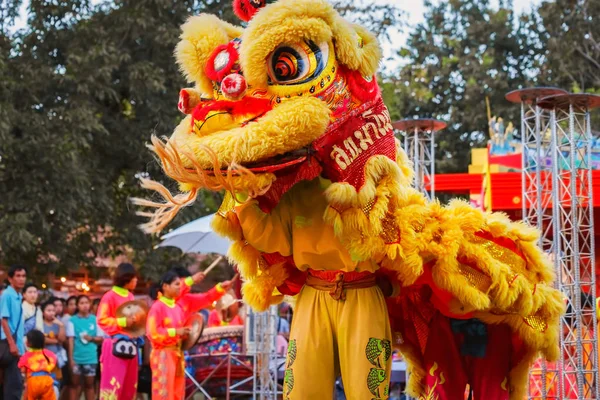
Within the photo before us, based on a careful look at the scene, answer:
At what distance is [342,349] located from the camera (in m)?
4.18

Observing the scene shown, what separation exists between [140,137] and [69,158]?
194 centimetres

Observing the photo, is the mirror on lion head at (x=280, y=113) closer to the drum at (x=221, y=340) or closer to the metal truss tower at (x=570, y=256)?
the metal truss tower at (x=570, y=256)

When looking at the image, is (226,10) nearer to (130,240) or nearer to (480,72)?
(130,240)

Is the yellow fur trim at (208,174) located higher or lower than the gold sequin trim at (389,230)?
higher

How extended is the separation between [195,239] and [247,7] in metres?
6.26

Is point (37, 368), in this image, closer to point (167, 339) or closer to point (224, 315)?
point (167, 339)

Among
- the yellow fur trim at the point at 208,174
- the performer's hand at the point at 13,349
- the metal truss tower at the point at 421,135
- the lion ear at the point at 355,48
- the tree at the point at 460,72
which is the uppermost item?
the tree at the point at 460,72

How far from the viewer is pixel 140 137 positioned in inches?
574

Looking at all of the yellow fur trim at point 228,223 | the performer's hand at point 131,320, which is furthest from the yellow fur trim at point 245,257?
the performer's hand at point 131,320

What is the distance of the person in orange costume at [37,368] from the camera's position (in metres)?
8.57

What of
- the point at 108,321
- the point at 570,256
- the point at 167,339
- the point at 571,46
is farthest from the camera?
the point at 571,46

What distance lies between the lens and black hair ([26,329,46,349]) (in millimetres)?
8508

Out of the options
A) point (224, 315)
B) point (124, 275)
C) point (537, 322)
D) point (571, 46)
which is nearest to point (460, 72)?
point (571, 46)

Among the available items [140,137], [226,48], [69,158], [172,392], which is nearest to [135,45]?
[140,137]
